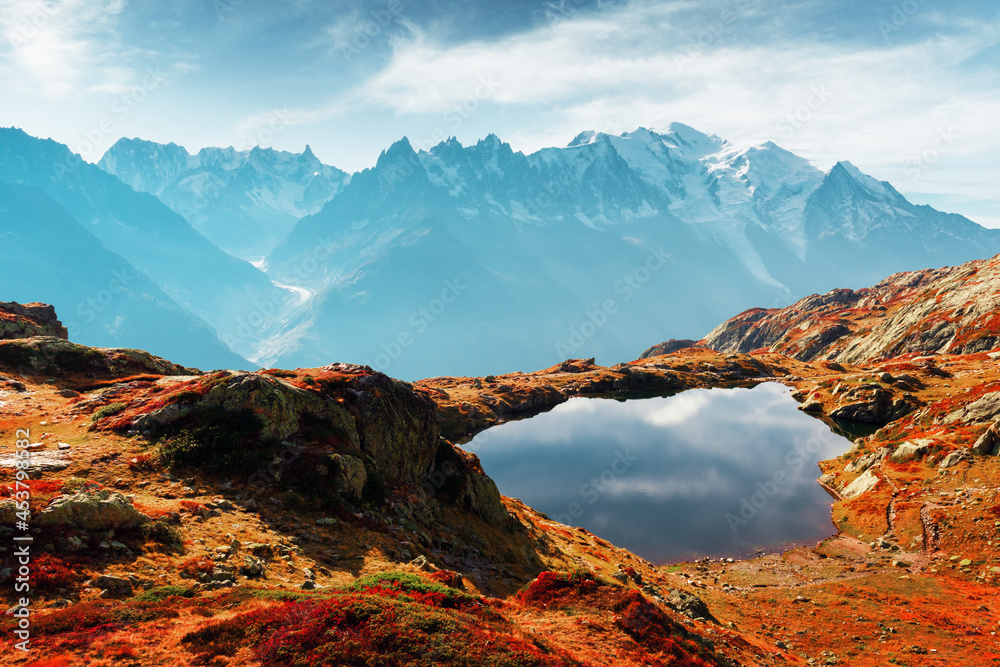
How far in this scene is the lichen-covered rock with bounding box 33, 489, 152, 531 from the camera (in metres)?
19.9

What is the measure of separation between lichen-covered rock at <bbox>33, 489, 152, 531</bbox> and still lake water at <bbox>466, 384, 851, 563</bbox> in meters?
57.6

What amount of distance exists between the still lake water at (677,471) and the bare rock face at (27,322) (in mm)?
75682

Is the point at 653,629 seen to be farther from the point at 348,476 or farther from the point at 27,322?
the point at 27,322

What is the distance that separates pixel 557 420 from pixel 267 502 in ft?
387

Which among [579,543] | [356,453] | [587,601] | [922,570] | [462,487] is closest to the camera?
[587,601]

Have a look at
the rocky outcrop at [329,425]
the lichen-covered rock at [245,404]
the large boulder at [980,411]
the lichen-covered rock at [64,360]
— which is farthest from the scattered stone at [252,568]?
the large boulder at [980,411]

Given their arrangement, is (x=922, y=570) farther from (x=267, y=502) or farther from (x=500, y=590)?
(x=267, y=502)

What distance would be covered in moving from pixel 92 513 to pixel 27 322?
62744 millimetres

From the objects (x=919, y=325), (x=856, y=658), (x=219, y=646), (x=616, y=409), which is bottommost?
(x=219, y=646)

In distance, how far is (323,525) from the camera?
29.5 m

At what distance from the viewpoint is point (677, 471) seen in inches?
3656

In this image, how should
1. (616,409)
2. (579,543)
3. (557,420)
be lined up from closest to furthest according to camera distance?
(579,543) < (557,420) < (616,409)

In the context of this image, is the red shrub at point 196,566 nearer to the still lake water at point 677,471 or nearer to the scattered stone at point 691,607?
the scattered stone at point 691,607

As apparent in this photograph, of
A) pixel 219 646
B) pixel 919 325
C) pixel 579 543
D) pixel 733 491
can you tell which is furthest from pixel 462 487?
pixel 919 325
